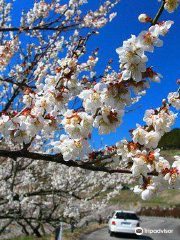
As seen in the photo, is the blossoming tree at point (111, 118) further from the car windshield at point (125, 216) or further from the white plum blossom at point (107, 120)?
the car windshield at point (125, 216)

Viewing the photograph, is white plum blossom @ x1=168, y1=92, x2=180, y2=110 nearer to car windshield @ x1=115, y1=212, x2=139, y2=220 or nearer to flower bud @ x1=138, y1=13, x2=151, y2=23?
flower bud @ x1=138, y1=13, x2=151, y2=23

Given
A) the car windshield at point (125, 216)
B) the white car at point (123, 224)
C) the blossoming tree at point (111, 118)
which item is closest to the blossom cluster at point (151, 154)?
the blossoming tree at point (111, 118)

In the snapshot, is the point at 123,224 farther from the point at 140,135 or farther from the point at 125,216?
the point at 140,135

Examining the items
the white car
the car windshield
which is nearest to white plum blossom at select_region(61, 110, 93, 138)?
the white car

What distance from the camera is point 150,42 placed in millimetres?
1615

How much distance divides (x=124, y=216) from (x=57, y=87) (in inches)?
487

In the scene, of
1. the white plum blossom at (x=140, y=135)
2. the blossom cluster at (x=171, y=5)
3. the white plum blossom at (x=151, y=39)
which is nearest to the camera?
the white plum blossom at (x=151, y=39)

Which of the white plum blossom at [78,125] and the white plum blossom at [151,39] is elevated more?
the white plum blossom at [151,39]

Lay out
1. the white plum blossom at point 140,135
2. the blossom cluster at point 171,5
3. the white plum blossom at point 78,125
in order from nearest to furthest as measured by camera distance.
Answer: the blossom cluster at point 171,5
the white plum blossom at point 78,125
the white plum blossom at point 140,135

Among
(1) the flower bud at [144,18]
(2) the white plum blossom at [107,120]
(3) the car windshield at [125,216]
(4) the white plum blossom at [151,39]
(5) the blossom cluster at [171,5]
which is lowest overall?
(3) the car windshield at [125,216]

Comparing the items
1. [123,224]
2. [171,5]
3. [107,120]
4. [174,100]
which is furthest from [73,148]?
[123,224]

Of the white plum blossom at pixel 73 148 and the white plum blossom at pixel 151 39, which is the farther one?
the white plum blossom at pixel 73 148

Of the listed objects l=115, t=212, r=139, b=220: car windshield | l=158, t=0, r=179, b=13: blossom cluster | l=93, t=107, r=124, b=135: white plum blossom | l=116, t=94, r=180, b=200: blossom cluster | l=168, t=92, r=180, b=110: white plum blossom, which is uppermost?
l=158, t=0, r=179, b=13: blossom cluster

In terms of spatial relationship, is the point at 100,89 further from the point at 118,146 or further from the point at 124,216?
the point at 124,216
